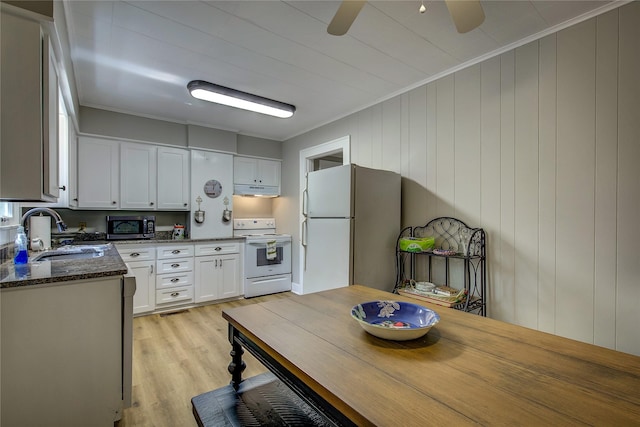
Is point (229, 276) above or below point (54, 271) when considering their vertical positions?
below

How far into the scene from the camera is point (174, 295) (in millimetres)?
3678

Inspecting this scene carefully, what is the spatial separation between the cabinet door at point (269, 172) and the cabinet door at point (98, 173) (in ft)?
6.16

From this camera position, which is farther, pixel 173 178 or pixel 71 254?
pixel 173 178

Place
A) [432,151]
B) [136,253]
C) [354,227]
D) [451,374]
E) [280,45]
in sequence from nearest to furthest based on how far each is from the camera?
[451,374] → [280,45] → [354,227] → [432,151] → [136,253]

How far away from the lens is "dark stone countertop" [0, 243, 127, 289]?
1.36 m

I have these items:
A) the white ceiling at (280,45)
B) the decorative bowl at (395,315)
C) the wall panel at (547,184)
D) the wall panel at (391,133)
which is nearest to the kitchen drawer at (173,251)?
the white ceiling at (280,45)

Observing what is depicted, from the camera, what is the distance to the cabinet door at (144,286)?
3.45 metres

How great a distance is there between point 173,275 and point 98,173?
1466mm

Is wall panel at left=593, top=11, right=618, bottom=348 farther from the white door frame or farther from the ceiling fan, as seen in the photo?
the white door frame

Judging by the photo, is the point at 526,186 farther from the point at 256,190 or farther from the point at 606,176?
the point at 256,190

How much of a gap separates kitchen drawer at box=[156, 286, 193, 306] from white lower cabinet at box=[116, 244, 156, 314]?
64 millimetres

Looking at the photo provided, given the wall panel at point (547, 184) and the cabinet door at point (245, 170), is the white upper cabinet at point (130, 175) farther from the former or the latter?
the wall panel at point (547, 184)

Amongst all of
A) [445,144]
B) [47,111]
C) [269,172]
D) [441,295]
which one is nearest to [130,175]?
[269,172]

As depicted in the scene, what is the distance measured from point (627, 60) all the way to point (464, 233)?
142 centimetres
